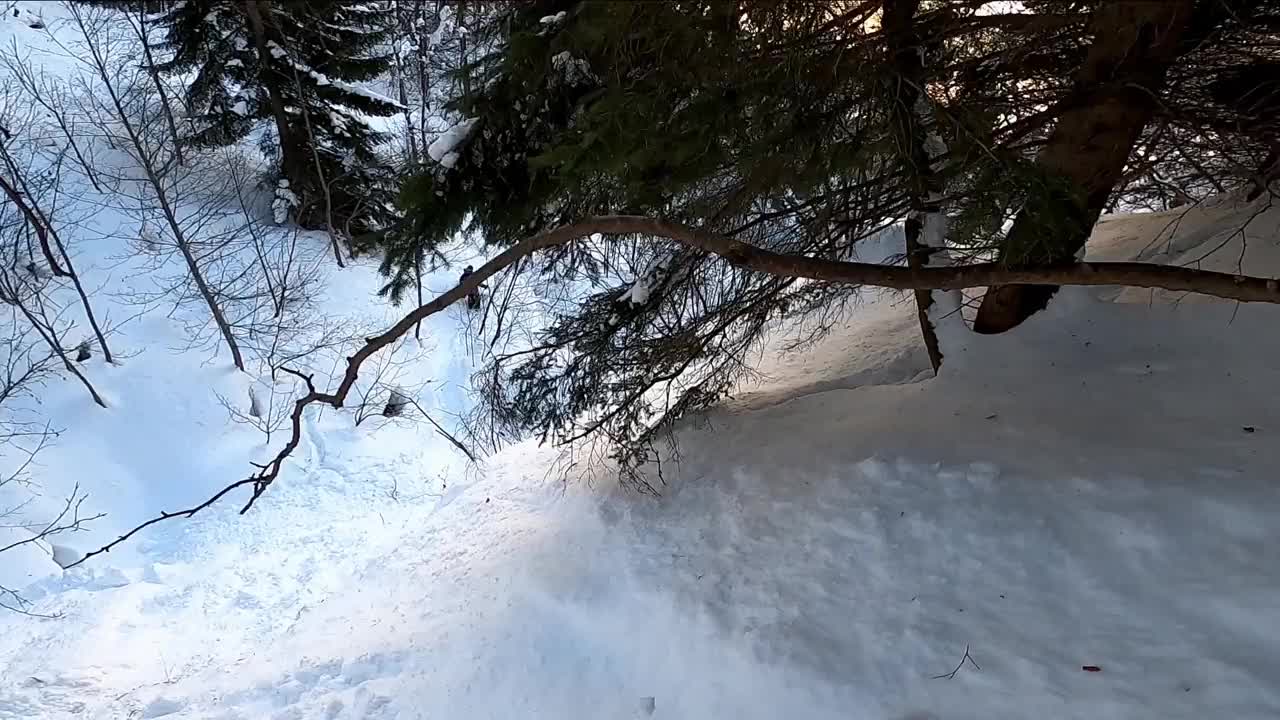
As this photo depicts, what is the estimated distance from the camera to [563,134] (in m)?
3.16

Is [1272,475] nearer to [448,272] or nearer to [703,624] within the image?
[703,624]

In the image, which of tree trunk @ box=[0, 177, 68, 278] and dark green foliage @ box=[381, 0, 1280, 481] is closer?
dark green foliage @ box=[381, 0, 1280, 481]

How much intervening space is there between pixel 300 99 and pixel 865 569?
1121 cm

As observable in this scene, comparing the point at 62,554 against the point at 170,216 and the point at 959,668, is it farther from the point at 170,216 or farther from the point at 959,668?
the point at 959,668

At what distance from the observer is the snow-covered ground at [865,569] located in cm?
256

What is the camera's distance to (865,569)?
10.7 ft

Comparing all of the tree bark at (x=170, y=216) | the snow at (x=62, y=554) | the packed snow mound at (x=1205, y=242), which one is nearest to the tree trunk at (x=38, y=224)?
the tree bark at (x=170, y=216)

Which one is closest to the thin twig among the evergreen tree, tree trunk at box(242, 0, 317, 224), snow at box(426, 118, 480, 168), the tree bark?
snow at box(426, 118, 480, 168)

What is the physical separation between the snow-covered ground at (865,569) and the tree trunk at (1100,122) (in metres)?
1.18

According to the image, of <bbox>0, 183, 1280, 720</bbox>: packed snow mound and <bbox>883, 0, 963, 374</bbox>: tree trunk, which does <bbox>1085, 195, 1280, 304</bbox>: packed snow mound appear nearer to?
<bbox>0, 183, 1280, 720</bbox>: packed snow mound

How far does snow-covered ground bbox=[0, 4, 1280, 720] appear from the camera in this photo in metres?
2.56

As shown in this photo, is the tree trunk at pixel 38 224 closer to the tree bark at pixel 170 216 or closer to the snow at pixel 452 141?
the tree bark at pixel 170 216

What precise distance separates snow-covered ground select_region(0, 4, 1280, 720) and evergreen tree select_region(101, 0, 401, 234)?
5952mm

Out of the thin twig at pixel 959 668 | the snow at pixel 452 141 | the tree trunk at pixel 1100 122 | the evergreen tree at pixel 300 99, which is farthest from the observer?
the evergreen tree at pixel 300 99
